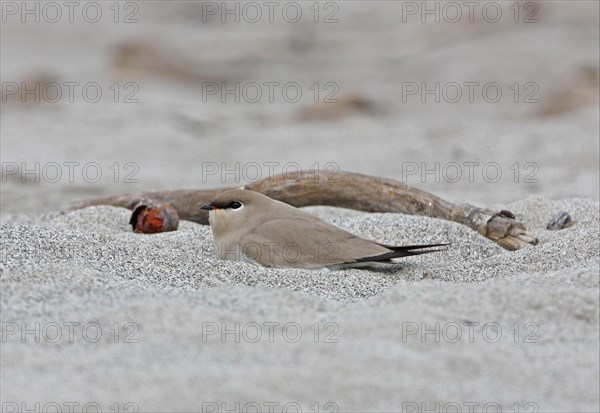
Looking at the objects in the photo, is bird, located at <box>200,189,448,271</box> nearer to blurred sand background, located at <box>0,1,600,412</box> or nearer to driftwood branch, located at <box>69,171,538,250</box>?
blurred sand background, located at <box>0,1,600,412</box>

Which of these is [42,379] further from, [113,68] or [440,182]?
[113,68]

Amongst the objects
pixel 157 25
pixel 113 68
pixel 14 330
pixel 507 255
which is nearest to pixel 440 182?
pixel 507 255

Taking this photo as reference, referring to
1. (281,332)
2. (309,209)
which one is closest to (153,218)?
(309,209)

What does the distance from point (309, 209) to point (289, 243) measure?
1.14m

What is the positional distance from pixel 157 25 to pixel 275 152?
8.67 meters

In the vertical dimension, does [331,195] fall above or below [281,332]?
below

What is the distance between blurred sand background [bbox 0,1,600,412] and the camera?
2.37m

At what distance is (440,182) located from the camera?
274 inches

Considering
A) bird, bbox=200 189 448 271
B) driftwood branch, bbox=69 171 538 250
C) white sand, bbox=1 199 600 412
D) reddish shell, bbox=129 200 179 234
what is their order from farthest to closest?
driftwood branch, bbox=69 171 538 250
reddish shell, bbox=129 200 179 234
bird, bbox=200 189 448 271
white sand, bbox=1 199 600 412

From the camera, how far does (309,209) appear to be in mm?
4910

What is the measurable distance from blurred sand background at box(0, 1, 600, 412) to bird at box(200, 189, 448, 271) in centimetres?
9

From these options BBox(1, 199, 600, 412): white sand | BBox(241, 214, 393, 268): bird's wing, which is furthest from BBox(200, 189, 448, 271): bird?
BBox(1, 199, 600, 412): white sand

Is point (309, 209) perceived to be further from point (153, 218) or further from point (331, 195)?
point (153, 218)

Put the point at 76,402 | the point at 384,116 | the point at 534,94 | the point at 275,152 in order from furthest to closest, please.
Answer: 1. the point at 534,94
2. the point at 384,116
3. the point at 275,152
4. the point at 76,402
